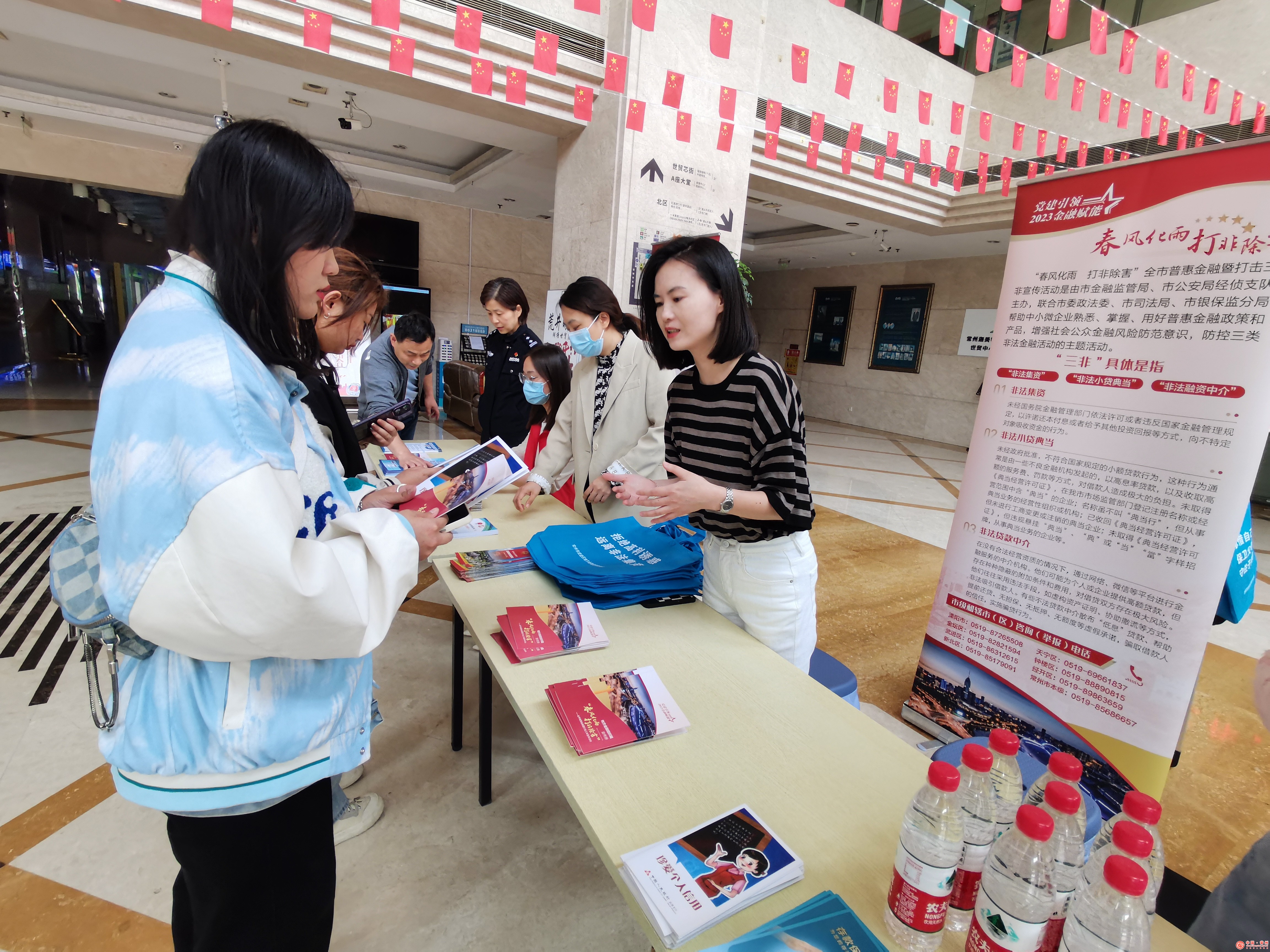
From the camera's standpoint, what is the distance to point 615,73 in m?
4.05

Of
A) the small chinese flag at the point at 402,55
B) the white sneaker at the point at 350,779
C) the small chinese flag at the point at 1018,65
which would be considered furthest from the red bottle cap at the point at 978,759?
the small chinese flag at the point at 402,55

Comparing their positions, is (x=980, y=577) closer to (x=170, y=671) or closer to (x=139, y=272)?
(x=170, y=671)

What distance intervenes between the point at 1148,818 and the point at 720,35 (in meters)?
3.77

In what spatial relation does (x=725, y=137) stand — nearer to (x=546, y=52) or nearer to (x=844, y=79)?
(x=844, y=79)

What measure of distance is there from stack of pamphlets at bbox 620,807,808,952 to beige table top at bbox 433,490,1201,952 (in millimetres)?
17

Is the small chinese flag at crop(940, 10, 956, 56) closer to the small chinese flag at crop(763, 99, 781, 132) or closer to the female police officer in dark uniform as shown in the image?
the small chinese flag at crop(763, 99, 781, 132)

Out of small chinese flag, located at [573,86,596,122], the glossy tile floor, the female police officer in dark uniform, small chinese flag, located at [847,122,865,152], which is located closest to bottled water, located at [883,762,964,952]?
the glossy tile floor

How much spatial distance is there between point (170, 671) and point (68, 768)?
1.79 m

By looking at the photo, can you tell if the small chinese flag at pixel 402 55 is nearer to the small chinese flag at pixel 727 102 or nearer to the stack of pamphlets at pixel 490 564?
the small chinese flag at pixel 727 102

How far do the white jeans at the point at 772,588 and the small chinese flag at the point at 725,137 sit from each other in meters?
4.19

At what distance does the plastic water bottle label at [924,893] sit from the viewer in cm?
63

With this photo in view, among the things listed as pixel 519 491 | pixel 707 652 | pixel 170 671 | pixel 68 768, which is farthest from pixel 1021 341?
pixel 68 768

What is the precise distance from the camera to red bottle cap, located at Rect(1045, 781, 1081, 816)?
0.58 m

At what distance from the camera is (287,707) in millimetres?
786
